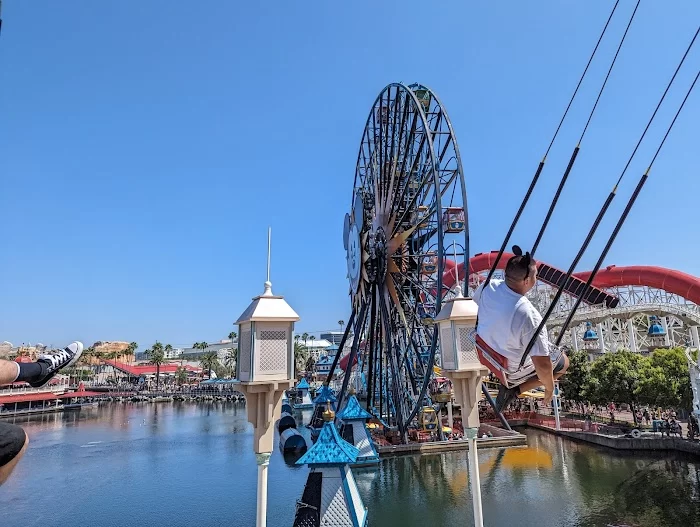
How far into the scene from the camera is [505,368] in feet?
13.0

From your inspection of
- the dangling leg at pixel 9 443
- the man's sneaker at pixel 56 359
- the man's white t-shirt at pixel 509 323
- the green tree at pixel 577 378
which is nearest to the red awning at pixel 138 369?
the green tree at pixel 577 378

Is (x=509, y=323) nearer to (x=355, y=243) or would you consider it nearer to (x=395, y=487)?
(x=395, y=487)

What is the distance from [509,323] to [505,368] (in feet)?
1.37

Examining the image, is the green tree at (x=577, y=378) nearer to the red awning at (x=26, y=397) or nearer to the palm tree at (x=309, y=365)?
the red awning at (x=26, y=397)

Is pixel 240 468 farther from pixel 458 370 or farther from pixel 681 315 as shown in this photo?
pixel 681 315

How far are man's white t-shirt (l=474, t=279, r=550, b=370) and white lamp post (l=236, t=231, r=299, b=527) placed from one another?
3305 millimetres

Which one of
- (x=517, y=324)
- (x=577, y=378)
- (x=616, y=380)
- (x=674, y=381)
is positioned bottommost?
(x=577, y=378)

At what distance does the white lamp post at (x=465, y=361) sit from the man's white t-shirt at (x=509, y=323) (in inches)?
129

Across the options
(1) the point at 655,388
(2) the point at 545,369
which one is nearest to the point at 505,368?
(2) the point at 545,369

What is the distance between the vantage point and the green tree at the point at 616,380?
87.2 feet

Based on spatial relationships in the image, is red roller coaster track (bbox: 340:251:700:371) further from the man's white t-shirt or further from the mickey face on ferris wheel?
the man's white t-shirt

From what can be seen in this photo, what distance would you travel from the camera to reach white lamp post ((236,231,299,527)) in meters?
6.46

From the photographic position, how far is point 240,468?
82.3ft

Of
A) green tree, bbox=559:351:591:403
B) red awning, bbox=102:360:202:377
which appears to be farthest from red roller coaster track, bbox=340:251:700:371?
Result: red awning, bbox=102:360:202:377
